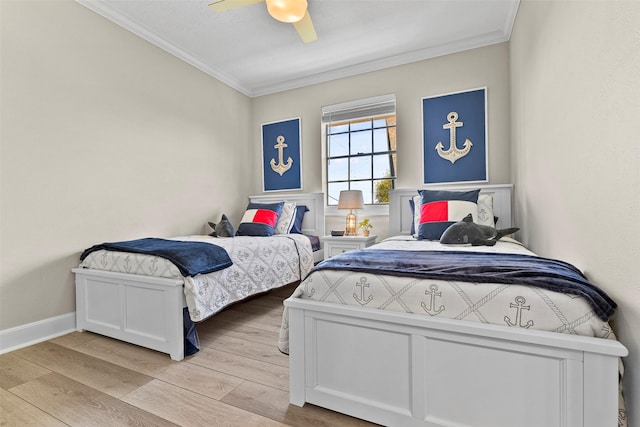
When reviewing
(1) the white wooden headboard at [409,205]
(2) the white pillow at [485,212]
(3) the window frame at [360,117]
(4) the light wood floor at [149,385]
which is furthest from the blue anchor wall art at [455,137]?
(4) the light wood floor at [149,385]

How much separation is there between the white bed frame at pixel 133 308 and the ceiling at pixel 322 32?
2.37 metres

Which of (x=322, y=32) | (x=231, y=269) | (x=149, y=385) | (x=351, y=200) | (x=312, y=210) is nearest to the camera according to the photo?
(x=149, y=385)

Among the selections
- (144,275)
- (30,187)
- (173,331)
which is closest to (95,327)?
(144,275)

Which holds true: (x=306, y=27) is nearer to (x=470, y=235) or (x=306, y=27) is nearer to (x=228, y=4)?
(x=228, y=4)

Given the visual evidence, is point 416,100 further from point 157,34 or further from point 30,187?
point 30,187

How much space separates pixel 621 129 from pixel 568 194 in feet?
1.83

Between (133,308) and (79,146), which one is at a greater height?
(79,146)

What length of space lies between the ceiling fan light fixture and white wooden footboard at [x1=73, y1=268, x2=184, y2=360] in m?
1.94

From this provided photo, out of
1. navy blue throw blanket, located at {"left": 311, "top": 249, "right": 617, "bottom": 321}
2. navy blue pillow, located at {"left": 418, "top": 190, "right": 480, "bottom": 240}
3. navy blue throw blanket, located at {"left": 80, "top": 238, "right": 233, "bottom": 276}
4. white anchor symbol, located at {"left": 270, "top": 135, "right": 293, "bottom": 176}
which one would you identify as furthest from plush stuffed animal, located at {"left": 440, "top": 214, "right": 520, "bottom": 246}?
white anchor symbol, located at {"left": 270, "top": 135, "right": 293, "bottom": 176}

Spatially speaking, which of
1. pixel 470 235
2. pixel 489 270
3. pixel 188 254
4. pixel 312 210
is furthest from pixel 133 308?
pixel 470 235

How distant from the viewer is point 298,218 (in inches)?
149

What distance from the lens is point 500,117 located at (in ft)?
9.87

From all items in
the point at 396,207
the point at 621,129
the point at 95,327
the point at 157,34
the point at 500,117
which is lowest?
the point at 95,327

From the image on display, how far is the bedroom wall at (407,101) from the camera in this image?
3020 mm
